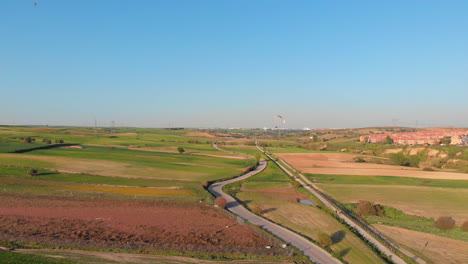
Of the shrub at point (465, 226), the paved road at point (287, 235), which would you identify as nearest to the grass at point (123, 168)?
the paved road at point (287, 235)

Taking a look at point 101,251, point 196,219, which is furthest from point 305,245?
point 101,251

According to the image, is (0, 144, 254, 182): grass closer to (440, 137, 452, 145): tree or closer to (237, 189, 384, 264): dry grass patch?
(237, 189, 384, 264): dry grass patch

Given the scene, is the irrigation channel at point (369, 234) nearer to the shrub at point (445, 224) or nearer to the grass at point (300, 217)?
the grass at point (300, 217)

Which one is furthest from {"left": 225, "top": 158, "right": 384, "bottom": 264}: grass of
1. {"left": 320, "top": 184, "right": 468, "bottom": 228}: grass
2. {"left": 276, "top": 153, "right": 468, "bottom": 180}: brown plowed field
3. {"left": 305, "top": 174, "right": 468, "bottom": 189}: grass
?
{"left": 276, "top": 153, "right": 468, "bottom": 180}: brown plowed field

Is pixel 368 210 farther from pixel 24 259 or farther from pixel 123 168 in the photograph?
pixel 123 168

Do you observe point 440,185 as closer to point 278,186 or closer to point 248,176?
point 278,186

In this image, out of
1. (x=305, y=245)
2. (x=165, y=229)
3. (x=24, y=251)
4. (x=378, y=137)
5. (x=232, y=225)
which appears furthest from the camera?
(x=378, y=137)
